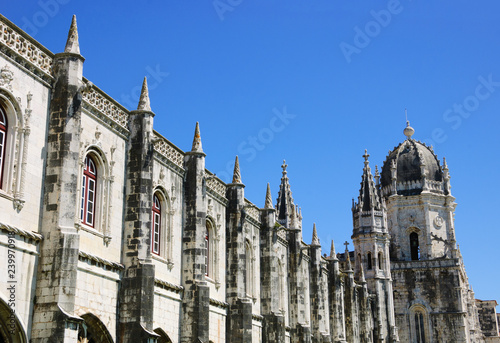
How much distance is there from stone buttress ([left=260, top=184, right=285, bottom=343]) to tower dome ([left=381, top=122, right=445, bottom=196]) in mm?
34250

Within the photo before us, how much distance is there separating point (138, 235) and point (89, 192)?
7.35ft

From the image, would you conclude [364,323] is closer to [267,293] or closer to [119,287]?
[267,293]

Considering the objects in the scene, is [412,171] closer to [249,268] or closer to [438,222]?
[438,222]

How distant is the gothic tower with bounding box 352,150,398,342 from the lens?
59.1 metres

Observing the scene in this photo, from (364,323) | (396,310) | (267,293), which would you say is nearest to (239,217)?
(267,293)

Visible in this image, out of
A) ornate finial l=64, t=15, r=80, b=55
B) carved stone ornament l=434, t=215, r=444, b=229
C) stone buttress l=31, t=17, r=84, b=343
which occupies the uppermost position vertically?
carved stone ornament l=434, t=215, r=444, b=229

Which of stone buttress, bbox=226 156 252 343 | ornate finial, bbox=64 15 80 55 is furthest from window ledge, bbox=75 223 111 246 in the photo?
stone buttress, bbox=226 156 252 343

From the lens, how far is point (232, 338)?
29.4m

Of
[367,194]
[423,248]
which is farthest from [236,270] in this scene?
[423,248]

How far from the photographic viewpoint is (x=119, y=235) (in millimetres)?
21688

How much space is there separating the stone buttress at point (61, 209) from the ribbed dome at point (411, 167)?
169ft

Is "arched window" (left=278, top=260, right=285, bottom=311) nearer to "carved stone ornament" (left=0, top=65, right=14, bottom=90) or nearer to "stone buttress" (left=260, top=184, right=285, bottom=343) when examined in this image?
"stone buttress" (left=260, top=184, right=285, bottom=343)

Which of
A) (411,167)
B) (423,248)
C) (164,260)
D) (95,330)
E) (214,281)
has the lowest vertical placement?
(95,330)

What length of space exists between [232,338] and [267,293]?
469 cm
